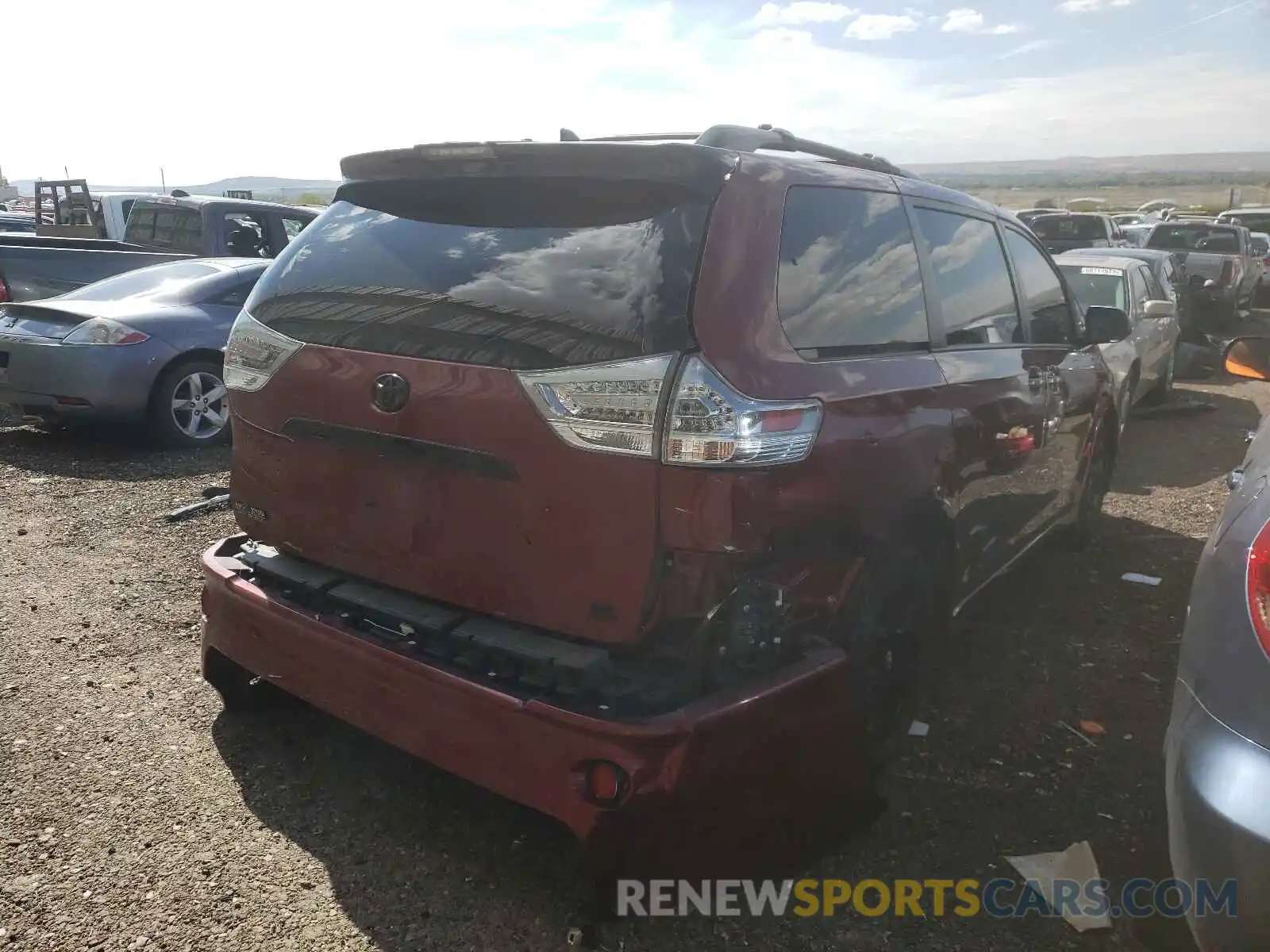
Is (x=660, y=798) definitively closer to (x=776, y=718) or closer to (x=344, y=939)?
(x=776, y=718)

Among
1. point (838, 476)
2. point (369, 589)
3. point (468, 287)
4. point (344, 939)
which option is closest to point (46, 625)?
point (369, 589)

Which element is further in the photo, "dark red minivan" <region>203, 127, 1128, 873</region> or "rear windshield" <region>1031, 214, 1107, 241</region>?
"rear windshield" <region>1031, 214, 1107, 241</region>

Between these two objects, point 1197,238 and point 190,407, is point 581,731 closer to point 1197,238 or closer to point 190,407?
point 190,407

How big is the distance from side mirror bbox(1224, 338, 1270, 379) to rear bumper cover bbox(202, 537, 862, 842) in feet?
6.88

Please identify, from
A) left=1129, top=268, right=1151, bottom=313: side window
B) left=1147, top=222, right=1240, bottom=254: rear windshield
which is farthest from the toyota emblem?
left=1147, top=222, right=1240, bottom=254: rear windshield

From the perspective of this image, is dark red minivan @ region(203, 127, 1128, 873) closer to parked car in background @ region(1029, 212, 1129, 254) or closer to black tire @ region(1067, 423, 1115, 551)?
black tire @ region(1067, 423, 1115, 551)

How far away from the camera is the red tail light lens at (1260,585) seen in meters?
1.99

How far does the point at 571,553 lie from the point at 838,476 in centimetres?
73

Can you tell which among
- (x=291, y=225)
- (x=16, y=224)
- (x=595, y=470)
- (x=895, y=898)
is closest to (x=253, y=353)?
(x=595, y=470)

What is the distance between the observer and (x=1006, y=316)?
402 centimetres

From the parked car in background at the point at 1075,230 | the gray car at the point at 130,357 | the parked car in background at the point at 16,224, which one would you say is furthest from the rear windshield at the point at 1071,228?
the parked car in background at the point at 16,224

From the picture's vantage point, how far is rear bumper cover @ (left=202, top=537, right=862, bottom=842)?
7.25 ft

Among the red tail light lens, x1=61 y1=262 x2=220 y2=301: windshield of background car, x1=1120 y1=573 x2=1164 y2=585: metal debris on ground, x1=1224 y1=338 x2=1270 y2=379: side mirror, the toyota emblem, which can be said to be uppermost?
x1=61 y1=262 x2=220 y2=301: windshield of background car

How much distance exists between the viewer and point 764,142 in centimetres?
294
